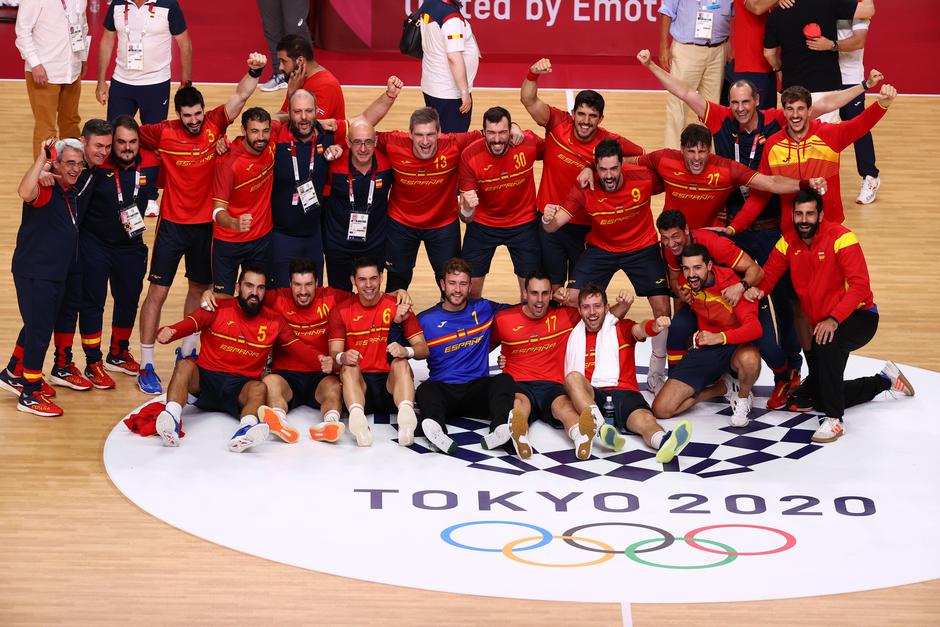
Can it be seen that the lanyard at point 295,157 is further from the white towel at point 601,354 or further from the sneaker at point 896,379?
the sneaker at point 896,379

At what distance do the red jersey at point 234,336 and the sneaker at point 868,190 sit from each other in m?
6.31

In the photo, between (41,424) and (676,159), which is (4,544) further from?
(676,159)

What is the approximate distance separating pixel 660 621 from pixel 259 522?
7.20ft

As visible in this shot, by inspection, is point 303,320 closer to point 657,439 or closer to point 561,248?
point 561,248

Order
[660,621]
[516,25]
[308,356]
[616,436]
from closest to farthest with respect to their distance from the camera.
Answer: [660,621]
[616,436]
[308,356]
[516,25]

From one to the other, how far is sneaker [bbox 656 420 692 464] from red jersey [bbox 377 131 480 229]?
7.87 feet

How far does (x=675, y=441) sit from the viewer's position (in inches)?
309

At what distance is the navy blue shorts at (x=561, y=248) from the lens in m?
9.40

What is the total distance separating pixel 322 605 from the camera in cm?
627

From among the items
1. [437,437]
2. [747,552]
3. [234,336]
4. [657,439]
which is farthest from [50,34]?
[747,552]

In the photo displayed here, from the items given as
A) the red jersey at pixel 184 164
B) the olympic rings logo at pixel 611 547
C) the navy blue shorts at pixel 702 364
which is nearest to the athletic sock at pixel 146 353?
the red jersey at pixel 184 164

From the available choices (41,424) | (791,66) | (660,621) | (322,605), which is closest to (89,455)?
(41,424)

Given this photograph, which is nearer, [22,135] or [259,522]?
[259,522]

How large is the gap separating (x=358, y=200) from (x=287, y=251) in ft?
1.97
